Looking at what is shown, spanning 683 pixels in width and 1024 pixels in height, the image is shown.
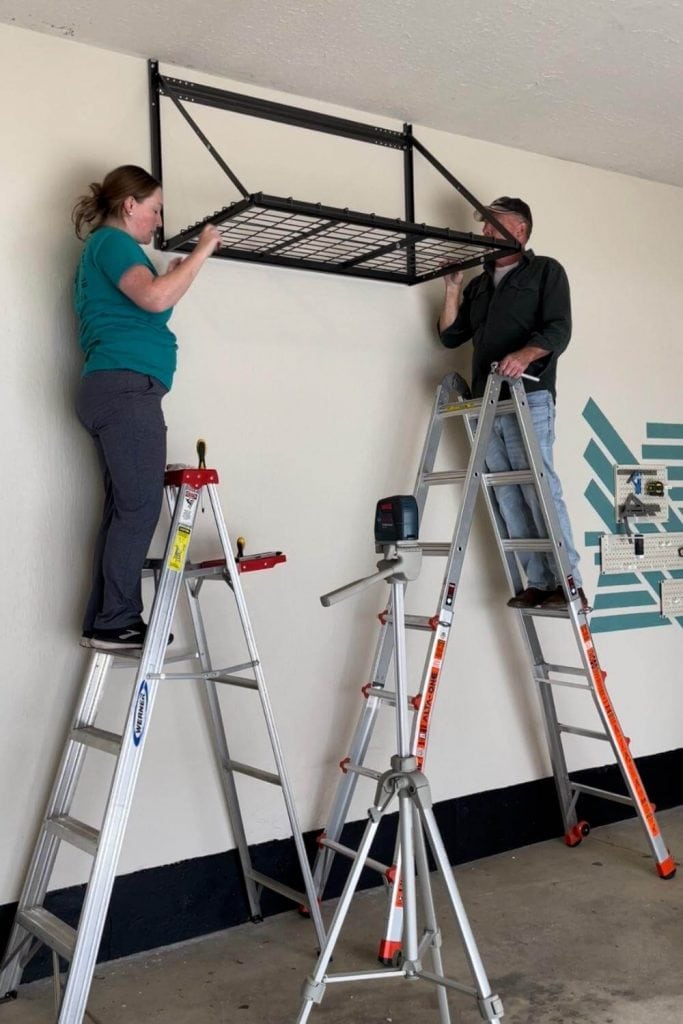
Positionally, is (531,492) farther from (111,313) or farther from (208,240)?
(111,313)

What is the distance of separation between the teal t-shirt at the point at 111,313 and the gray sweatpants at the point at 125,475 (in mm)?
41

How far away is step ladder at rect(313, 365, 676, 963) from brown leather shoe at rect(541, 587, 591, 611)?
0.02 m

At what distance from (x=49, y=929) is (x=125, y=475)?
1182 millimetres

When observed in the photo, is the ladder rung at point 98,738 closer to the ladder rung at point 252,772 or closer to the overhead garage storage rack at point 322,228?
the ladder rung at point 252,772

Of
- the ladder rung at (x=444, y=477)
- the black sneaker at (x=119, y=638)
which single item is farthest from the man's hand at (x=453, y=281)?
the black sneaker at (x=119, y=638)

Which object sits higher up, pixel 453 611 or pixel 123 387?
pixel 123 387

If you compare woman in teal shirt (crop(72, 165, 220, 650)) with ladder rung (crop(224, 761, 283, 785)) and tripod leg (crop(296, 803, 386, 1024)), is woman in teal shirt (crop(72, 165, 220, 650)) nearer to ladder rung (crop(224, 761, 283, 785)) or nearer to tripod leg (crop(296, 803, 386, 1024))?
ladder rung (crop(224, 761, 283, 785))

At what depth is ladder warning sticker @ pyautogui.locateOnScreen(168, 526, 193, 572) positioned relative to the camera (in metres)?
2.67

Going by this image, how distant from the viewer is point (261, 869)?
3254 mm

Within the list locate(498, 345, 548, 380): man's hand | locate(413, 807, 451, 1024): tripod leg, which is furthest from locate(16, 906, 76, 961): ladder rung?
locate(498, 345, 548, 380): man's hand

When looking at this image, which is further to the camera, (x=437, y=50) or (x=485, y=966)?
(x=437, y=50)

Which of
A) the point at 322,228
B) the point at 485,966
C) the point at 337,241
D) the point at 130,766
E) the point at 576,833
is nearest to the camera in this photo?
the point at 130,766

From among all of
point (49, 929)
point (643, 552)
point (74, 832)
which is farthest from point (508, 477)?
point (49, 929)

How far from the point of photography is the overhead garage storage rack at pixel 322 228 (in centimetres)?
290
